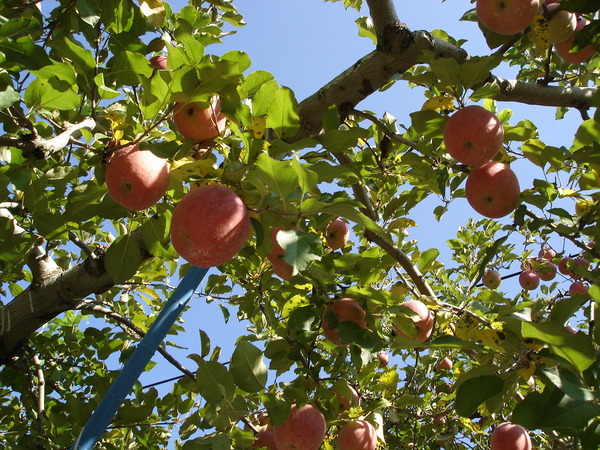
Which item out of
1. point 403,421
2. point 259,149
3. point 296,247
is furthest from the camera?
point 403,421

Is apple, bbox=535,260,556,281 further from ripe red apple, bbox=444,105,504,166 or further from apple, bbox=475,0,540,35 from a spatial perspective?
apple, bbox=475,0,540,35

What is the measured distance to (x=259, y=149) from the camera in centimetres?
129

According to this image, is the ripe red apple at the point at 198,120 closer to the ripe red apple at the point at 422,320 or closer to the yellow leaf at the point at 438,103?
the yellow leaf at the point at 438,103

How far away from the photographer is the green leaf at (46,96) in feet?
4.88

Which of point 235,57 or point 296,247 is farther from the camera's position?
point 235,57

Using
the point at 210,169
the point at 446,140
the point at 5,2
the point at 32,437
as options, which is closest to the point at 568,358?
the point at 446,140

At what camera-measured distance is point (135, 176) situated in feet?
4.19

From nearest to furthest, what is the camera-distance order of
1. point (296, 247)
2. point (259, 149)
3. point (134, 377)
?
point (296, 247), point (259, 149), point (134, 377)

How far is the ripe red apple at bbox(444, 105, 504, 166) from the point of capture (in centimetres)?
163

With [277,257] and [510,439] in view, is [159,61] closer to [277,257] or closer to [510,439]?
[277,257]

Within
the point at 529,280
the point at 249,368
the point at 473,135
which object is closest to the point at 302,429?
the point at 249,368

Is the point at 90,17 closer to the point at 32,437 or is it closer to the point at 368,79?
the point at 368,79

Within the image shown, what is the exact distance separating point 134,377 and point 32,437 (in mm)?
1104

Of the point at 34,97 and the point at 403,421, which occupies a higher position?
the point at 34,97
